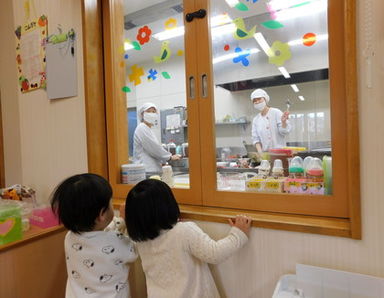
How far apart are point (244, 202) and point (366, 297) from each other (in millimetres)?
481

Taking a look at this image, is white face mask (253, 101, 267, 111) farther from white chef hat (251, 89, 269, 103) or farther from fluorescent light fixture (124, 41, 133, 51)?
fluorescent light fixture (124, 41, 133, 51)

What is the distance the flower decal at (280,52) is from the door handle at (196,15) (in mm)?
334

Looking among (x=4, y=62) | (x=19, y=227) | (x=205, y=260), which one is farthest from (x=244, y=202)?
(x=4, y=62)

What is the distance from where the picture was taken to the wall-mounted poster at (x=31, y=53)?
1.64 meters

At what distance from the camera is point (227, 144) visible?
51.4 inches

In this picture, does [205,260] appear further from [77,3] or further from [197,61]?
[77,3]

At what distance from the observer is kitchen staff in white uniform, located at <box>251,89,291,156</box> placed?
1224mm

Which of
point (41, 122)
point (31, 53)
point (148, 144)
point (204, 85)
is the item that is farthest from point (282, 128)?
point (31, 53)

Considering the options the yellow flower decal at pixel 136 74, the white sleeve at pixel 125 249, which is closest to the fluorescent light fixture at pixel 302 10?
the yellow flower decal at pixel 136 74

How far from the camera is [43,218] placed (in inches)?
54.7

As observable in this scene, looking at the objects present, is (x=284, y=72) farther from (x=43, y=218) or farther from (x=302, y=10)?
(x=43, y=218)

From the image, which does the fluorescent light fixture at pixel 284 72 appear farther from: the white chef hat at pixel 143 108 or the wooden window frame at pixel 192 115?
the white chef hat at pixel 143 108

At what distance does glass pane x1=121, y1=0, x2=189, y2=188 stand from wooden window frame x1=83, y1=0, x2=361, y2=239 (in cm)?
7

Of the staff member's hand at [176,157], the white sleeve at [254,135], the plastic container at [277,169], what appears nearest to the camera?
the plastic container at [277,169]
